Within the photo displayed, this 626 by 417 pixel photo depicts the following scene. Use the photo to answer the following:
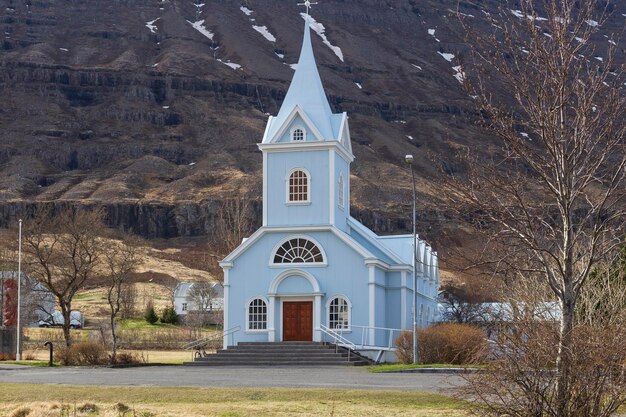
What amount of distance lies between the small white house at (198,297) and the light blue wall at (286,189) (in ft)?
141

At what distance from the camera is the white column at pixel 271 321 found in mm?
44375

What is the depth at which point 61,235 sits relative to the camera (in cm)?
5297

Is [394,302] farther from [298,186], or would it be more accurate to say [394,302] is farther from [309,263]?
[298,186]

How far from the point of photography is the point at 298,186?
1804 inches

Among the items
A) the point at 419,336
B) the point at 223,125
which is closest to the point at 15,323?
the point at 419,336

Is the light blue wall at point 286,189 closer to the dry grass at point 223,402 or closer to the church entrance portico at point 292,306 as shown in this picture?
the church entrance portico at point 292,306

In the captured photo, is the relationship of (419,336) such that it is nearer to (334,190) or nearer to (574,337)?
(334,190)

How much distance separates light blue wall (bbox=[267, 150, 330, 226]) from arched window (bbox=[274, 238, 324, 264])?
0.84 meters

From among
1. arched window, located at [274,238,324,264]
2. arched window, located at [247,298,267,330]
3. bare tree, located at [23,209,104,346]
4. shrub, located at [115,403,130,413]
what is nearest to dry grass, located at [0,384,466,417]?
shrub, located at [115,403,130,413]

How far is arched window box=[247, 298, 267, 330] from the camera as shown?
4506cm

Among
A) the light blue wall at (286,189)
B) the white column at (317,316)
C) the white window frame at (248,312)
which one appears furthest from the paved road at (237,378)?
the light blue wall at (286,189)

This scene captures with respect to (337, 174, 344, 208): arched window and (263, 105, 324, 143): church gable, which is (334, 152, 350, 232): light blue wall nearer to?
(337, 174, 344, 208): arched window

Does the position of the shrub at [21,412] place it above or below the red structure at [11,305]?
below

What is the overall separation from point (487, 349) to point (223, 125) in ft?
582
